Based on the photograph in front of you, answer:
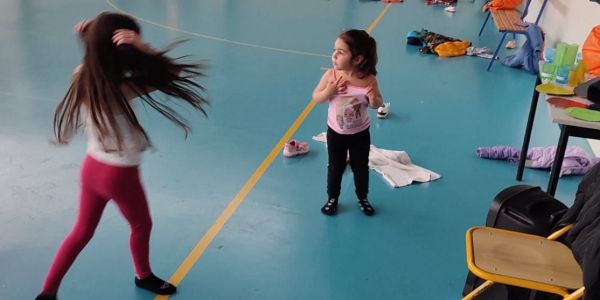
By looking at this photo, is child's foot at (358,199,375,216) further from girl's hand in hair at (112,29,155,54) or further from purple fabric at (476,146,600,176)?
girl's hand in hair at (112,29,155,54)

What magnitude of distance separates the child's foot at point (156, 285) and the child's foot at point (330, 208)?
A: 1.25 m

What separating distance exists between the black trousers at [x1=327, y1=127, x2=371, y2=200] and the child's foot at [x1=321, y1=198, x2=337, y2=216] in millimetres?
29

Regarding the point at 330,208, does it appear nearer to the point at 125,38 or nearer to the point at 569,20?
the point at 125,38

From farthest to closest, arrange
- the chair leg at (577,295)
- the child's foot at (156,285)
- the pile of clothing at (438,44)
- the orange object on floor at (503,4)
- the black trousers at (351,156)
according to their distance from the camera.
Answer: the orange object on floor at (503,4) < the pile of clothing at (438,44) < the black trousers at (351,156) < the child's foot at (156,285) < the chair leg at (577,295)

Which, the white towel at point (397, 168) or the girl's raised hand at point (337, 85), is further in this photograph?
the white towel at point (397, 168)

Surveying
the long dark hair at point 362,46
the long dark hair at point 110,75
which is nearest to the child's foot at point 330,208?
the long dark hair at point 362,46

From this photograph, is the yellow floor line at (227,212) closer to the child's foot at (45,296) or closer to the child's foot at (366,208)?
the child's foot at (45,296)

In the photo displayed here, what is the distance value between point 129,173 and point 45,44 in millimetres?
5505

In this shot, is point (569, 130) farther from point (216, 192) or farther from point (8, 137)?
point (8, 137)

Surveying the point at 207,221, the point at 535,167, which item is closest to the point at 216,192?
the point at 207,221

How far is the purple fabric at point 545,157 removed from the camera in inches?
182

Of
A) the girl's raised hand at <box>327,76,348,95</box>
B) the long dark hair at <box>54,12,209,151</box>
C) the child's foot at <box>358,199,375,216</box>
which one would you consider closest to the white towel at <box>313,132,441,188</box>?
the child's foot at <box>358,199,375,216</box>

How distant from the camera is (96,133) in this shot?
2471 mm

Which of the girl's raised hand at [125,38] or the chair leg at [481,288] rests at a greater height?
the girl's raised hand at [125,38]
